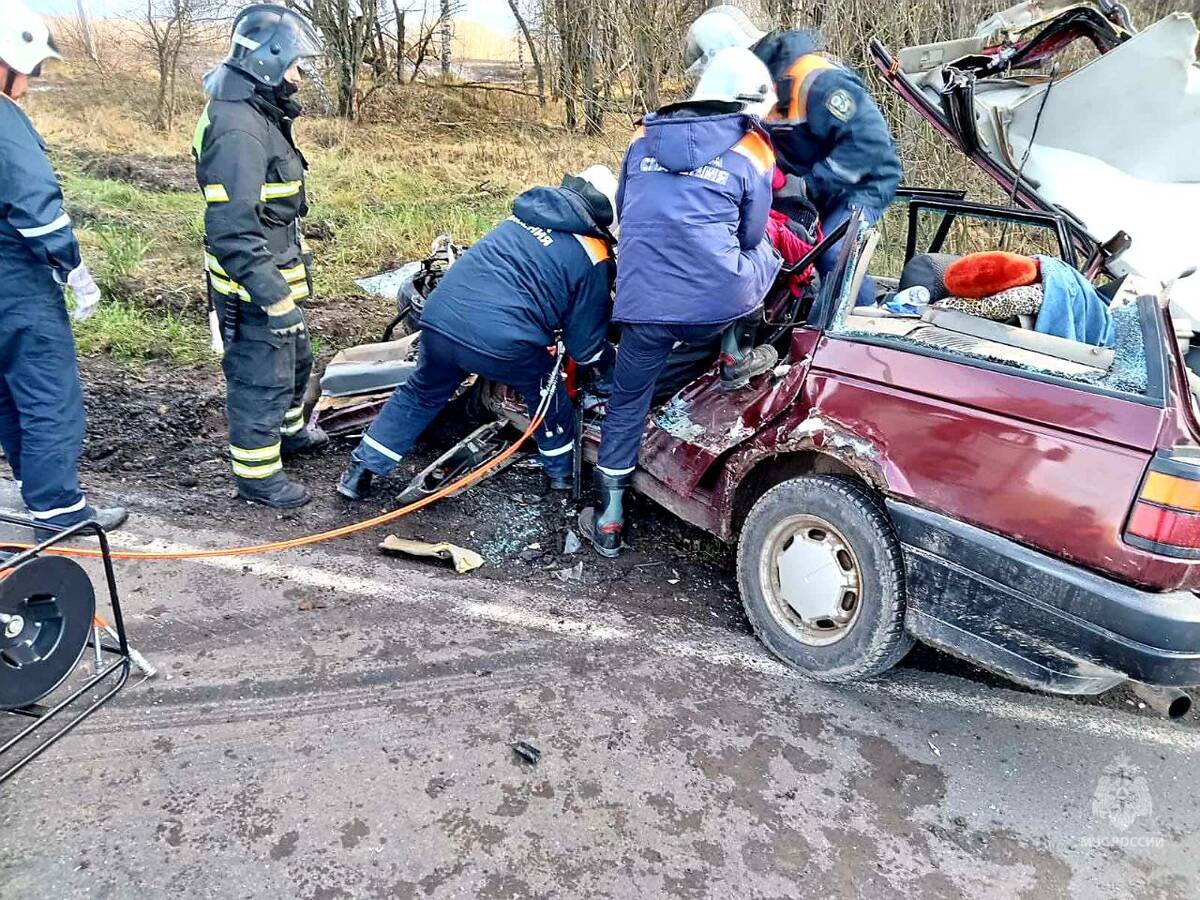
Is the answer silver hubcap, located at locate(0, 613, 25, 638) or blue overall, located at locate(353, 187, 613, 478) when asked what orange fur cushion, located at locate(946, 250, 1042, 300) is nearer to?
blue overall, located at locate(353, 187, 613, 478)

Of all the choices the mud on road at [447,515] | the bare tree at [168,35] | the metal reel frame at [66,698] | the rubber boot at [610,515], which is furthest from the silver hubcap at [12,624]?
the bare tree at [168,35]

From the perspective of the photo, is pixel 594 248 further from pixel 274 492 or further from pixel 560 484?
pixel 274 492

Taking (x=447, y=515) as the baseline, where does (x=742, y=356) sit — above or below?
above

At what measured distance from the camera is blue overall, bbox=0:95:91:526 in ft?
10.8

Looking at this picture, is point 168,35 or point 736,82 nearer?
point 736,82

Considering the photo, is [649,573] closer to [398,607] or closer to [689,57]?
[398,607]

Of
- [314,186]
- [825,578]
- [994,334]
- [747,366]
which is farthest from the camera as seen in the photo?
[314,186]

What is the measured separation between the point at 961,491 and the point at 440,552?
2.18 metres

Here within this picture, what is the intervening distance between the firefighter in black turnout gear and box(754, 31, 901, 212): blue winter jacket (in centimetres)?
230

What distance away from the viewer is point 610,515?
148 inches

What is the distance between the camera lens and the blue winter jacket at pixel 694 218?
3121 millimetres

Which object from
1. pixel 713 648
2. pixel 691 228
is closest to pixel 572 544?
pixel 713 648

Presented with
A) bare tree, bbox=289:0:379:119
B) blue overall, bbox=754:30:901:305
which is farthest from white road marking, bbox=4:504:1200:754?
bare tree, bbox=289:0:379:119

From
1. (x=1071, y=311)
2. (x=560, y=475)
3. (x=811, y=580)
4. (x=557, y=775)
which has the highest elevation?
(x=1071, y=311)
